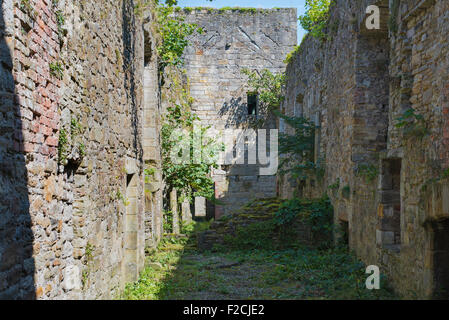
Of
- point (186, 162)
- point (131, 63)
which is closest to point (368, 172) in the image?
point (131, 63)

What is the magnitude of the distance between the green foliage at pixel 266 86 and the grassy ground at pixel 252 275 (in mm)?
9378

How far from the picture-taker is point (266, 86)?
1877 cm

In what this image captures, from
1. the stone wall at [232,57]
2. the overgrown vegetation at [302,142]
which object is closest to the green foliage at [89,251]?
the overgrown vegetation at [302,142]

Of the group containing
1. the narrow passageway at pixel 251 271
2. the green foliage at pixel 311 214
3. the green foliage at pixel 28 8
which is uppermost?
the green foliage at pixel 28 8

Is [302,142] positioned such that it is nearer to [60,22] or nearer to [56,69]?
[60,22]

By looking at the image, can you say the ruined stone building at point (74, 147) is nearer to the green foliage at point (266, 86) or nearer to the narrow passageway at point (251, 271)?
the narrow passageway at point (251, 271)

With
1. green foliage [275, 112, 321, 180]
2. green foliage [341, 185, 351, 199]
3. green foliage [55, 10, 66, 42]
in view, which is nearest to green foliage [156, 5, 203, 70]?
green foliage [275, 112, 321, 180]

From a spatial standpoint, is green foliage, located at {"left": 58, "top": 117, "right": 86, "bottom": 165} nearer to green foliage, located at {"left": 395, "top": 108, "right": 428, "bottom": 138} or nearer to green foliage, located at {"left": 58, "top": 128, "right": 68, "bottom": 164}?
green foliage, located at {"left": 58, "top": 128, "right": 68, "bottom": 164}

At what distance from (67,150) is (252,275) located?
490 cm

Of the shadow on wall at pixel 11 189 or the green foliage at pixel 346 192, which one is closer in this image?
the shadow on wall at pixel 11 189

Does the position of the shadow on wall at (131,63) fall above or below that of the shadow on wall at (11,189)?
above

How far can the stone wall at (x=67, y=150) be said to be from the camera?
3.22 m

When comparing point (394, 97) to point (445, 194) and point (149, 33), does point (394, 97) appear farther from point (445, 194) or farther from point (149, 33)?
point (149, 33)

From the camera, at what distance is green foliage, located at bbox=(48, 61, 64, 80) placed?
13.1 ft
